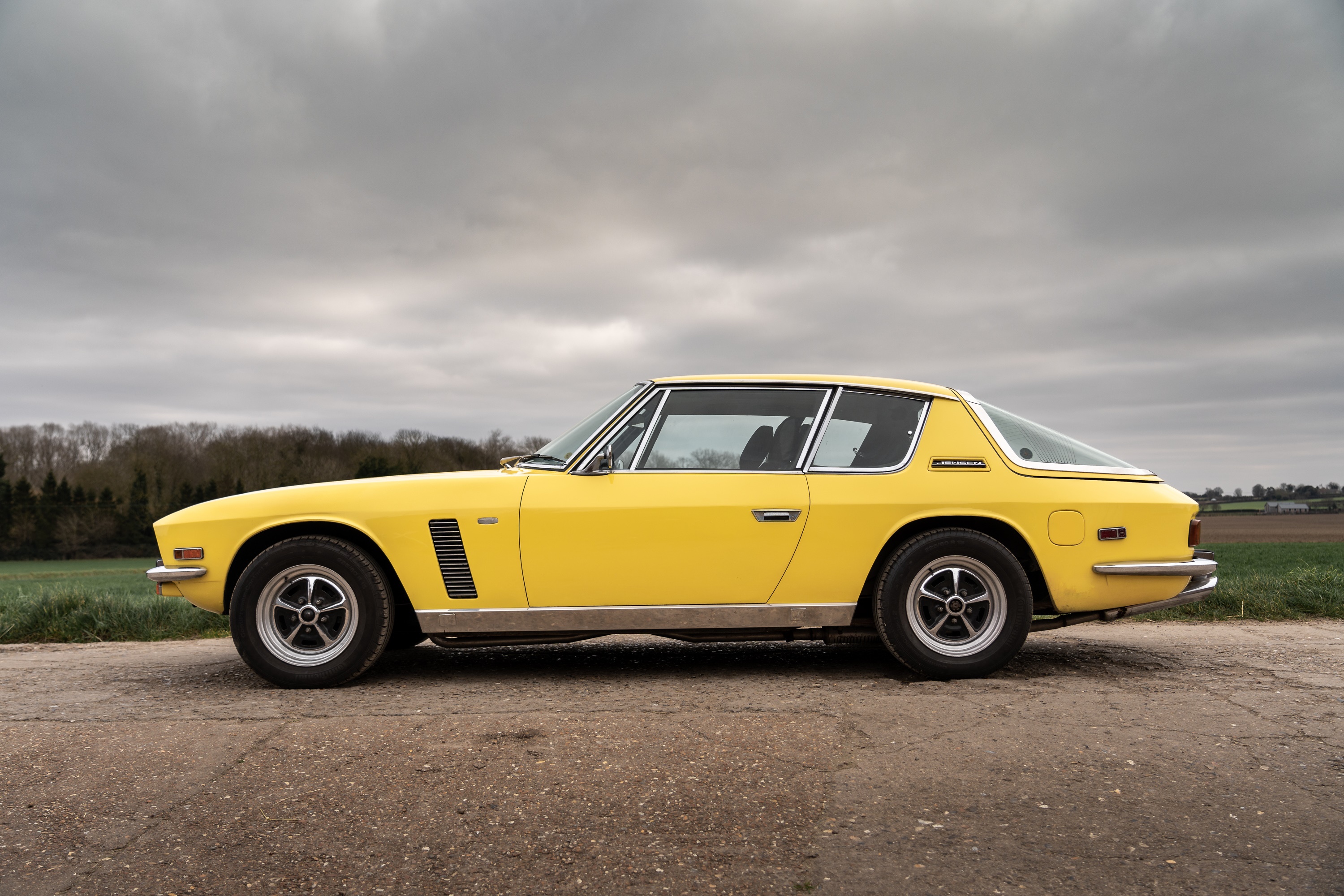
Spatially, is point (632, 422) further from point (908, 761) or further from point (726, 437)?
point (908, 761)

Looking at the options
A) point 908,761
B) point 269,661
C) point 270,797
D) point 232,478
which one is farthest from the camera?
point 232,478

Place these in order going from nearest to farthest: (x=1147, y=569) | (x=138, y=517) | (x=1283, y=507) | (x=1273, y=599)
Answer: (x=1147, y=569) < (x=1273, y=599) < (x=1283, y=507) < (x=138, y=517)

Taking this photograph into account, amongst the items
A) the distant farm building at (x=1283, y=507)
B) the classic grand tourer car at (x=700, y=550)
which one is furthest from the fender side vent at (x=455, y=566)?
the distant farm building at (x=1283, y=507)

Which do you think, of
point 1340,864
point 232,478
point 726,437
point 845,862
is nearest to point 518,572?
point 726,437

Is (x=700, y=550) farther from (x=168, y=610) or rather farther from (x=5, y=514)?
(x=5, y=514)

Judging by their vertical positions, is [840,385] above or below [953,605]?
above

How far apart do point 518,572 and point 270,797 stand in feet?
5.49

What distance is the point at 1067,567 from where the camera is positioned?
14.6 feet

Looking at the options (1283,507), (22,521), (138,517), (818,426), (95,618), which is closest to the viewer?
(818,426)

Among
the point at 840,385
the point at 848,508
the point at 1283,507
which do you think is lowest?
the point at 1283,507

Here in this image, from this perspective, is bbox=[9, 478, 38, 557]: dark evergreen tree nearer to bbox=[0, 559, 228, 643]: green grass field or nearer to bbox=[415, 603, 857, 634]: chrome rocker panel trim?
bbox=[0, 559, 228, 643]: green grass field

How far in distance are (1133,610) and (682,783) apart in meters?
2.95

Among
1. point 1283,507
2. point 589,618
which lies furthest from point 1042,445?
point 1283,507

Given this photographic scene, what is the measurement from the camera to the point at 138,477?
60.7 metres
